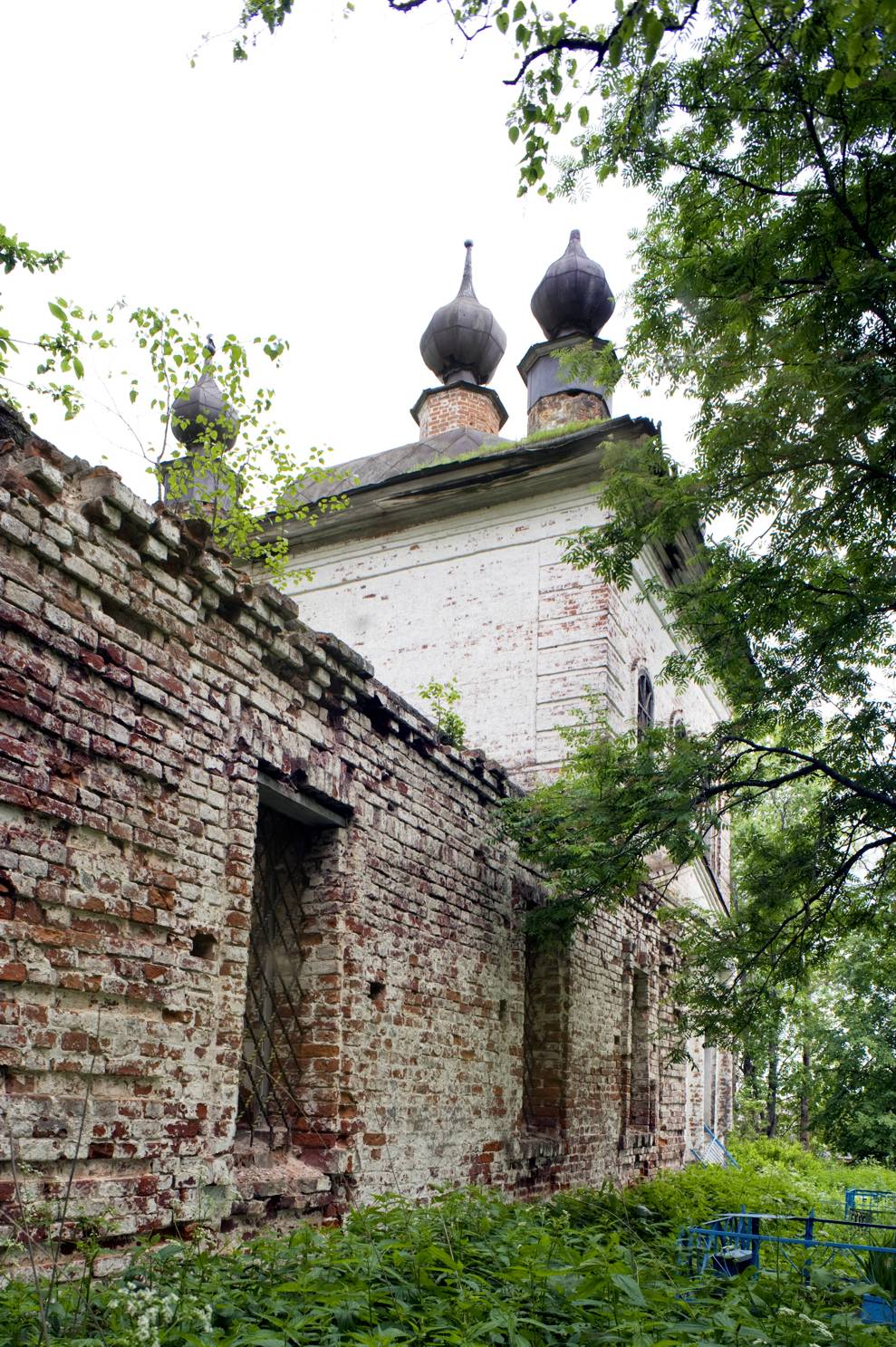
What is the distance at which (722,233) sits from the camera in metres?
7.18

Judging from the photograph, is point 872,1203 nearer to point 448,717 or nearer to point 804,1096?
point 448,717

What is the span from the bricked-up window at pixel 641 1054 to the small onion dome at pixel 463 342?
1068cm

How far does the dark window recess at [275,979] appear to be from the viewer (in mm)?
5879

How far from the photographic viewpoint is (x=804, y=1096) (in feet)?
93.5

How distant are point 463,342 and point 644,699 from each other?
7753mm

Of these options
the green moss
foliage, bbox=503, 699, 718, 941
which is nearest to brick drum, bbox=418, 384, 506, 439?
the green moss

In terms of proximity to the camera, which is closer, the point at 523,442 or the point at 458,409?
the point at 523,442

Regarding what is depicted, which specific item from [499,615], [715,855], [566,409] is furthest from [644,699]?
[715,855]

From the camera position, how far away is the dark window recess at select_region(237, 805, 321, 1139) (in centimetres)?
588

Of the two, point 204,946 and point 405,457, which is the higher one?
point 405,457

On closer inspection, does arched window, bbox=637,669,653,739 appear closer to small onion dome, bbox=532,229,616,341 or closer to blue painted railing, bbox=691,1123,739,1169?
small onion dome, bbox=532,229,616,341

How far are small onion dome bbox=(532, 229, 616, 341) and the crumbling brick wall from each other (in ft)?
34.7

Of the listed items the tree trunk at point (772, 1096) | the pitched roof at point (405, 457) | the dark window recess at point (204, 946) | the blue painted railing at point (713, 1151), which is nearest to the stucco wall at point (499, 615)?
the pitched roof at point (405, 457)

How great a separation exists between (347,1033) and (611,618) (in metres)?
7.84
